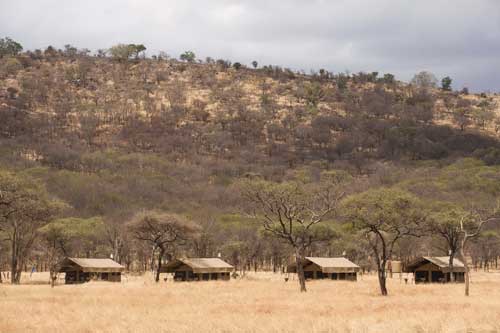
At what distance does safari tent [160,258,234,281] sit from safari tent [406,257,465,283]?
20526 millimetres

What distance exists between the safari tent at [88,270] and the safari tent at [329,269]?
2115cm

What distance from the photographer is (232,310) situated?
36.2 meters

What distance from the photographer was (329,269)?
7775cm

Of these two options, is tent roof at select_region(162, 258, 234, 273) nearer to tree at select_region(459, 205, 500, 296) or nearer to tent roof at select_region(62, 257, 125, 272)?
tent roof at select_region(62, 257, 125, 272)

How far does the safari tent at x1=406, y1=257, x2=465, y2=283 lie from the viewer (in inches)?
2940

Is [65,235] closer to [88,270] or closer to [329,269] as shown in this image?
[88,270]

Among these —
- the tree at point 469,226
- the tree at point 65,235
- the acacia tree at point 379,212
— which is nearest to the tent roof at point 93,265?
the tree at point 65,235

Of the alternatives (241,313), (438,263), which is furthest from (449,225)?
(241,313)

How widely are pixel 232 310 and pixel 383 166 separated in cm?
A: 15919

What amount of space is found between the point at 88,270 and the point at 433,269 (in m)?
36.4

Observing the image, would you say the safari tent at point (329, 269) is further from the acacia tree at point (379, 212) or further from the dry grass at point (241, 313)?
the dry grass at point (241, 313)

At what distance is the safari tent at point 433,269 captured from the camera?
74688 mm

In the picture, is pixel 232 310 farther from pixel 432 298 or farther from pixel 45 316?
pixel 432 298

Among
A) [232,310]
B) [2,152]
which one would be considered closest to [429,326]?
[232,310]
